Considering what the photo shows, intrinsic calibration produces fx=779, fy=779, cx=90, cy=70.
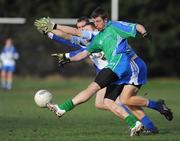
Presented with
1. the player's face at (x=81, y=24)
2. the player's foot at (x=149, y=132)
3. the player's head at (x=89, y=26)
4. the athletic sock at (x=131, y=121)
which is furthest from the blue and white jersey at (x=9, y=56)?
the athletic sock at (x=131, y=121)

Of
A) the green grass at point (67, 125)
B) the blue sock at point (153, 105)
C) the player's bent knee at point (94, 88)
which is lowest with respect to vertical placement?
the green grass at point (67, 125)

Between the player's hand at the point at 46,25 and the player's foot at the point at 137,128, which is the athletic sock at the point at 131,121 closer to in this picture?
the player's foot at the point at 137,128

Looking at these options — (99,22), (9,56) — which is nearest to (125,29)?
(99,22)

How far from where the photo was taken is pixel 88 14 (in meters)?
37.2

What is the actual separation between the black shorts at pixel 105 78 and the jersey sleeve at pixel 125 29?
2.16ft

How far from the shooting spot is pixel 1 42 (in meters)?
32.0

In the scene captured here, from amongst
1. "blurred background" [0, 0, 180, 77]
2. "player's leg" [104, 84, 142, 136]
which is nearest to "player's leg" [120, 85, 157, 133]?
"player's leg" [104, 84, 142, 136]

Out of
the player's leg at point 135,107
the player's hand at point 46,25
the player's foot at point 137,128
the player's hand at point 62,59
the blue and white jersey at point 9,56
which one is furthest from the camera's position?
the blue and white jersey at point 9,56

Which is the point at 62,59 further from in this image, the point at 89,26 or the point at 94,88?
the point at 94,88

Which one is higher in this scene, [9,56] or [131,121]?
[131,121]

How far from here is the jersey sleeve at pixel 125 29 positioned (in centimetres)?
1266

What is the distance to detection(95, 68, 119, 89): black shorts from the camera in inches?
487

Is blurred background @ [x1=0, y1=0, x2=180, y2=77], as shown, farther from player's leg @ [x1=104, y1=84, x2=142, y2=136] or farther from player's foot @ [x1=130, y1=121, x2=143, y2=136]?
player's foot @ [x1=130, y1=121, x2=143, y2=136]

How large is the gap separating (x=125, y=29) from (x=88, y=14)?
80.5 ft
